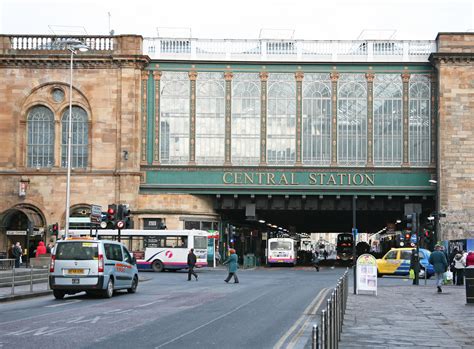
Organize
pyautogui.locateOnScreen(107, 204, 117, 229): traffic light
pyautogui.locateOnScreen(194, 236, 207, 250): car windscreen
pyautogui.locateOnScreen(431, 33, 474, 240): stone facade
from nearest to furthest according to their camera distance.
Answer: pyautogui.locateOnScreen(107, 204, 117, 229): traffic light, pyautogui.locateOnScreen(194, 236, 207, 250): car windscreen, pyautogui.locateOnScreen(431, 33, 474, 240): stone facade

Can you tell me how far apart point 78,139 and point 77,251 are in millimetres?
35444

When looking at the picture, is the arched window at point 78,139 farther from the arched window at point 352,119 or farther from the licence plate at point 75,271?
the licence plate at point 75,271

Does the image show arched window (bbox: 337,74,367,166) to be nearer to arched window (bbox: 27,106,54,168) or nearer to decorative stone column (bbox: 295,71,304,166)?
decorative stone column (bbox: 295,71,304,166)

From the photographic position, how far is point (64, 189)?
60.2 m

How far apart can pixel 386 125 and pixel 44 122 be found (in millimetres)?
24812

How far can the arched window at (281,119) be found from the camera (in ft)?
201

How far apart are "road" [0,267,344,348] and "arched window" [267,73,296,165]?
104 feet

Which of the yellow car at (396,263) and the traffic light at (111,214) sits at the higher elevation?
the traffic light at (111,214)

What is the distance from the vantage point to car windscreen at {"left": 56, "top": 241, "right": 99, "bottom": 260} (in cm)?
2667

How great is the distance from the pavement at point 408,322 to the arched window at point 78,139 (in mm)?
35533

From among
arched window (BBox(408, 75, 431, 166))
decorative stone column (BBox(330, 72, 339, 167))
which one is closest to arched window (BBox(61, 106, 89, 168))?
decorative stone column (BBox(330, 72, 339, 167))

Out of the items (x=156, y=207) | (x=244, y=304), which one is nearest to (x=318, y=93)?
(x=156, y=207)

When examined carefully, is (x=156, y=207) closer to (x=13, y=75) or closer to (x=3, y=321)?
(x=13, y=75)

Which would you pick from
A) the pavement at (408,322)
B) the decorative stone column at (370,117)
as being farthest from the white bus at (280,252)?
the pavement at (408,322)
